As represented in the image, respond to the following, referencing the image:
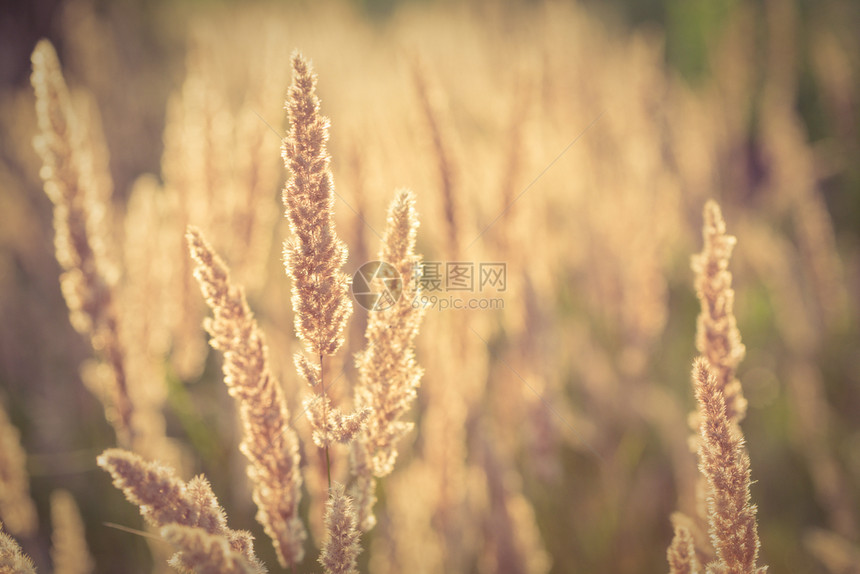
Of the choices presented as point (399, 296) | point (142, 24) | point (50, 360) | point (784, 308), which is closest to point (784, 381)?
point (784, 308)

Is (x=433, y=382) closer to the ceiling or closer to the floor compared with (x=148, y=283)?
closer to the floor

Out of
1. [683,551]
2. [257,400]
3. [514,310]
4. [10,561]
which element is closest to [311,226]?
[257,400]

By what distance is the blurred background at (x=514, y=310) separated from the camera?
1.45 m

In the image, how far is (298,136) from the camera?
2.37 feet

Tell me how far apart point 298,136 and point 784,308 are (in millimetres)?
2243

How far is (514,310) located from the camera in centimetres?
171

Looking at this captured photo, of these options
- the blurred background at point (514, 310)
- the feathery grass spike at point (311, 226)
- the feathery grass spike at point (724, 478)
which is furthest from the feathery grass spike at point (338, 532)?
the feathery grass spike at point (724, 478)

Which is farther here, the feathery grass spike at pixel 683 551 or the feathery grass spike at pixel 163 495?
the feathery grass spike at pixel 683 551

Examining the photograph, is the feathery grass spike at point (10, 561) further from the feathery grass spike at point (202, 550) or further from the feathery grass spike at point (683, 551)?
the feathery grass spike at point (683, 551)

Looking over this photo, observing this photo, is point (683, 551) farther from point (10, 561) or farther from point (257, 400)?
point (10, 561)

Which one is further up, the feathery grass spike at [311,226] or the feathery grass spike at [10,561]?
the feathery grass spike at [311,226]

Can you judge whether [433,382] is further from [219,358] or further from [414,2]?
[414,2]

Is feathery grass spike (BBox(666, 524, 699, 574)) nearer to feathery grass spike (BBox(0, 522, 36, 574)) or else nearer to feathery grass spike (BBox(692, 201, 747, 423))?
feathery grass spike (BBox(692, 201, 747, 423))

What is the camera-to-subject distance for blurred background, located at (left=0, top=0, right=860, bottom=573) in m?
1.45
